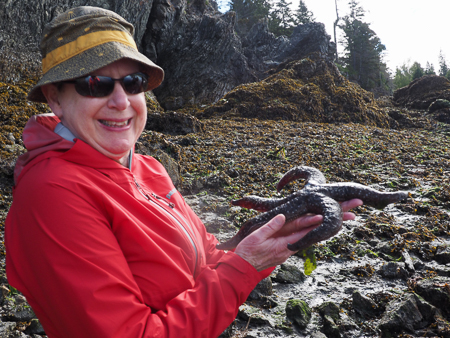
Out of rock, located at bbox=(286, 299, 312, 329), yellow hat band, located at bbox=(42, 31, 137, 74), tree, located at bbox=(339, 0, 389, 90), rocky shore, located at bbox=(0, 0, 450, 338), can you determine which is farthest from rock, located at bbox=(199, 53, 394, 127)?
tree, located at bbox=(339, 0, 389, 90)

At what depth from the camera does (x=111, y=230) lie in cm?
171

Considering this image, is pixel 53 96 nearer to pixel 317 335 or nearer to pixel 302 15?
pixel 317 335

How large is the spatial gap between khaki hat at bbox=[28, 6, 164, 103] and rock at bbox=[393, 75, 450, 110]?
2728 centimetres

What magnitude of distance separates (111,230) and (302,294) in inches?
141

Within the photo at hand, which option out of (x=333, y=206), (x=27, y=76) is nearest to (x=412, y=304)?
(x=333, y=206)

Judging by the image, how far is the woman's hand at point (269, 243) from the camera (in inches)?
79.7

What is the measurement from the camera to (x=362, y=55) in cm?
4366

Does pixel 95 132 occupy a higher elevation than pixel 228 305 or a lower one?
higher

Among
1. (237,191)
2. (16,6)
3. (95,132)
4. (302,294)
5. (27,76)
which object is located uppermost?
(16,6)

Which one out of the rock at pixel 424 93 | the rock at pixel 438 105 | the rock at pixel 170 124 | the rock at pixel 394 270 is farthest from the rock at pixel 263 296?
the rock at pixel 424 93

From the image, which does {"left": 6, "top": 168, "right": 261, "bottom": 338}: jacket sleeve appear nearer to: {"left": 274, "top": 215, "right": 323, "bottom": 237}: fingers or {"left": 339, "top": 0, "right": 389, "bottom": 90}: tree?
{"left": 274, "top": 215, "right": 323, "bottom": 237}: fingers

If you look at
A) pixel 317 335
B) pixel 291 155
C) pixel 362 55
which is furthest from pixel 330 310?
pixel 362 55

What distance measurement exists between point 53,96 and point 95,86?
338mm

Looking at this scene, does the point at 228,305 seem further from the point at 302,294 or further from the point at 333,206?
the point at 302,294
